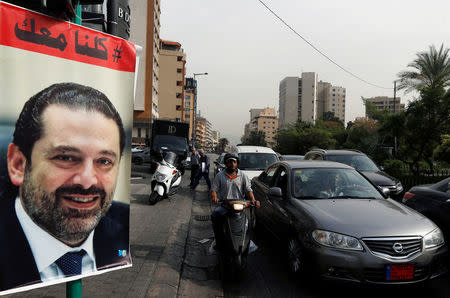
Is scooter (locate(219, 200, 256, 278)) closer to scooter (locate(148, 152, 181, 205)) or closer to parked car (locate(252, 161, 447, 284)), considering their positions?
parked car (locate(252, 161, 447, 284))

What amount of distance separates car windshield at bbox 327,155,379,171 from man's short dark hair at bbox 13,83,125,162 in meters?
9.25

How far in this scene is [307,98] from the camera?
13475cm

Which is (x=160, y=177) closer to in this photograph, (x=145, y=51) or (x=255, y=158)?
(x=255, y=158)

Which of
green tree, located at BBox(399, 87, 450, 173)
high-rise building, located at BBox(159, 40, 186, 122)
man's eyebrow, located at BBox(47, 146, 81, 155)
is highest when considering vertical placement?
high-rise building, located at BBox(159, 40, 186, 122)

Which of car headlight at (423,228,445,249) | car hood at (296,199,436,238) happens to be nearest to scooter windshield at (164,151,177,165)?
car hood at (296,199,436,238)

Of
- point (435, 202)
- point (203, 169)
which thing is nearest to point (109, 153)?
point (435, 202)

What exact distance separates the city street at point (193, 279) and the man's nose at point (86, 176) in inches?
72.5

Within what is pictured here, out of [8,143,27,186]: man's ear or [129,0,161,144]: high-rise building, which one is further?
[129,0,161,144]: high-rise building

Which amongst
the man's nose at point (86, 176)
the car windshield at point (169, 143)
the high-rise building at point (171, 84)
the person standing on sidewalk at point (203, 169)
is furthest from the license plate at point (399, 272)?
the high-rise building at point (171, 84)

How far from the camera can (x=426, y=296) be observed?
3.92 metres

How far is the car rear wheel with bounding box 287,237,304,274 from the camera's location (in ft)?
13.4

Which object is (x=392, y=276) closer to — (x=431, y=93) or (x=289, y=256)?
(x=289, y=256)

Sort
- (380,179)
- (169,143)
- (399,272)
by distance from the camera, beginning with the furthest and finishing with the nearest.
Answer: (169,143) → (380,179) → (399,272)

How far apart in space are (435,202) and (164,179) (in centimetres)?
653
